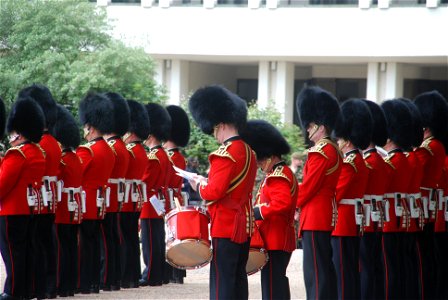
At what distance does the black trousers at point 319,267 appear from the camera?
26.8ft

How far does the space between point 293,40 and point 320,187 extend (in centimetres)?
1735

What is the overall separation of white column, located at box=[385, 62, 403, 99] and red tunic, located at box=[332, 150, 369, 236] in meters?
17.3

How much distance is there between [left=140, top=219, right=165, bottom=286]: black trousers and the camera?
35.8ft

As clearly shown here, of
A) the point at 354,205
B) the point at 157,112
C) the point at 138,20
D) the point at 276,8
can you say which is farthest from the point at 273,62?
the point at 354,205

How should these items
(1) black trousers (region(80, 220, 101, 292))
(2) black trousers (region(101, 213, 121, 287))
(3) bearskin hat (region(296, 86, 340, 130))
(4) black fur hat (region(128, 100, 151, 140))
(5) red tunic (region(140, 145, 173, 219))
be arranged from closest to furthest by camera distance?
(3) bearskin hat (region(296, 86, 340, 130))
(1) black trousers (region(80, 220, 101, 292))
(2) black trousers (region(101, 213, 121, 287))
(5) red tunic (region(140, 145, 173, 219))
(4) black fur hat (region(128, 100, 151, 140))

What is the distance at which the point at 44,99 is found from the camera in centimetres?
960

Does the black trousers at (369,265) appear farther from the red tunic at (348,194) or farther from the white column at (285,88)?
the white column at (285,88)

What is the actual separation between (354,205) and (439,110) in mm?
2051

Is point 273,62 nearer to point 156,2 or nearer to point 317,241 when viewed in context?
point 156,2

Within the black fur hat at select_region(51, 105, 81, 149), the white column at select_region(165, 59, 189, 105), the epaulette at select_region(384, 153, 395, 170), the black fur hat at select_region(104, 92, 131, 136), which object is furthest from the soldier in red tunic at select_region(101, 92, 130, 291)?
the white column at select_region(165, 59, 189, 105)

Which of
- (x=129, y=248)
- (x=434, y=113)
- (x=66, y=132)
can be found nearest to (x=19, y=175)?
(x=66, y=132)

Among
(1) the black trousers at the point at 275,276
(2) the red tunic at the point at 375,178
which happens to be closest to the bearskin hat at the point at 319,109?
(2) the red tunic at the point at 375,178

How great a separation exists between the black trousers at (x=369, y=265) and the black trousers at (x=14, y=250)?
2.82 metres

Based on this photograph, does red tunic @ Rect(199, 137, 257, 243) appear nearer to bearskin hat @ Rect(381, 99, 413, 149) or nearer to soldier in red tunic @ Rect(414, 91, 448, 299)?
bearskin hat @ Rect(381, 99, 413, 149)
